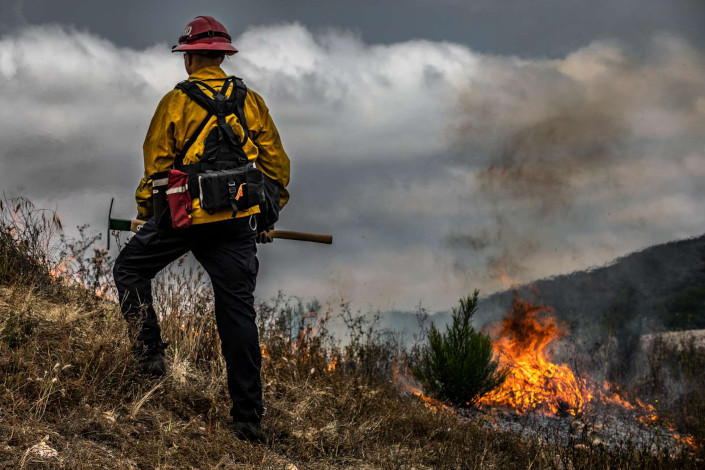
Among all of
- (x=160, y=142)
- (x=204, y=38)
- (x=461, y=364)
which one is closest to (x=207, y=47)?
(x=204, y=38)

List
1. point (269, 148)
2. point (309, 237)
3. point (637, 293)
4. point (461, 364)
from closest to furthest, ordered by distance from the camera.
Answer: point (269, 148), point (309, 237), point (461, 364), point (637, 293)

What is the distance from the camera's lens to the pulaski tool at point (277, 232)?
5.26 metres

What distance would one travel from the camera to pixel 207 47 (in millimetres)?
4801

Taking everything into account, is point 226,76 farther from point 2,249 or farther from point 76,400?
point 2,249

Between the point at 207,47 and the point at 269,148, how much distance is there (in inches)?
31.4

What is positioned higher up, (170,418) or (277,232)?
(277,232)

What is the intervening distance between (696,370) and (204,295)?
29.2 feet

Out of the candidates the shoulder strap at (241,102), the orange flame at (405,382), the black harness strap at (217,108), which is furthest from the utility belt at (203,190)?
the orange flame at (405,382)

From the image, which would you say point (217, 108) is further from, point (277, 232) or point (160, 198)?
point (277, 232)

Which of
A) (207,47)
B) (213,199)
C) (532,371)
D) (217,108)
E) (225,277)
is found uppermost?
(207,47)

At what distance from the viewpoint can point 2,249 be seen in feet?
24.2

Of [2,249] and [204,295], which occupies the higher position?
[2,249]

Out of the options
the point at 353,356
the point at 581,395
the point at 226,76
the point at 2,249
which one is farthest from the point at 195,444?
the point at 581,395

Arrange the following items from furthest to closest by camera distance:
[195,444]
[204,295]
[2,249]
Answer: [2,249] < [204,295] < [195,444]
